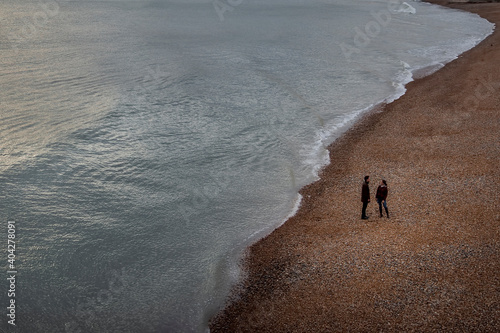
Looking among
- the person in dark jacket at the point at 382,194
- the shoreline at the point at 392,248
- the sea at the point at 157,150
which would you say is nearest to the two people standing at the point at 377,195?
the person in dark jacket at the point at 382,194

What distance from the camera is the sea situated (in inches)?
619

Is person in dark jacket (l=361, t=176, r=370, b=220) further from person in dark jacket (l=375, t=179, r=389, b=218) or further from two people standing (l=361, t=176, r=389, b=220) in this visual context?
person in dark jacket (l=375, t=179, r=389, b=218)

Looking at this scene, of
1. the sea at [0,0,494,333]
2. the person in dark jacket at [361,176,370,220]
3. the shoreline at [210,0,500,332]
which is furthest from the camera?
the person in dark jacket at [361,176,370,220]

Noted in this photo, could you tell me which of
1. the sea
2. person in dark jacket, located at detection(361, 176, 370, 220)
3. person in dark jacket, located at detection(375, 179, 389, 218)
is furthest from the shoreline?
the sea

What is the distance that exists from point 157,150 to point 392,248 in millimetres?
14739

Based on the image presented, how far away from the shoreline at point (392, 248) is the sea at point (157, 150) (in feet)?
4.38

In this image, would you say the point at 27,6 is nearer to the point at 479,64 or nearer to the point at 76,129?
the point at 76,129

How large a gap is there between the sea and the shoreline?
1.33m

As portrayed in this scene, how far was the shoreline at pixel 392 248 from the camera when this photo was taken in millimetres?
13188

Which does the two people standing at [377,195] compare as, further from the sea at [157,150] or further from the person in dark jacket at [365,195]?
the sea at [157,150]

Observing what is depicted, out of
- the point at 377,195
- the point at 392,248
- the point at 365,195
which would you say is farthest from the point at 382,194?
the point at 392,248

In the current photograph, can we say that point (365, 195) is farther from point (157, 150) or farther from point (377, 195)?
point (157, 150)

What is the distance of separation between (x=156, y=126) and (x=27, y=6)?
56.4m

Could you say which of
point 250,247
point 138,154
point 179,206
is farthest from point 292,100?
point 250,247
